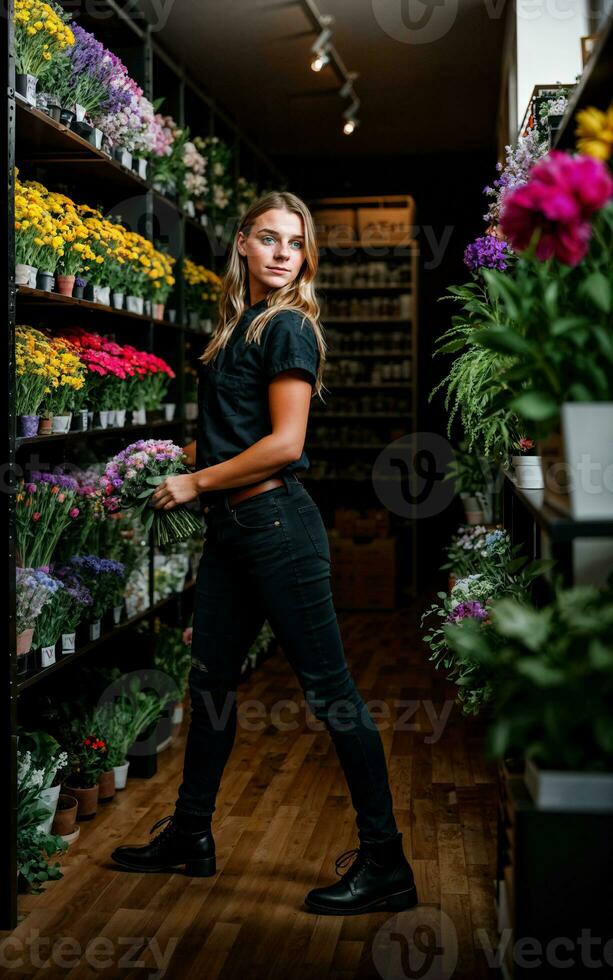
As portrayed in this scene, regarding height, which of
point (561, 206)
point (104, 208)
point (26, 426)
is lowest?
point (26, 426)

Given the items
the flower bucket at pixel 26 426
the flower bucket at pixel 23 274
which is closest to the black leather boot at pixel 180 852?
the flower bucket at pixel 26 426

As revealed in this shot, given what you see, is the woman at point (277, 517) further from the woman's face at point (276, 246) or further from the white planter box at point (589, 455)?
the white planter box at point (589, 455)

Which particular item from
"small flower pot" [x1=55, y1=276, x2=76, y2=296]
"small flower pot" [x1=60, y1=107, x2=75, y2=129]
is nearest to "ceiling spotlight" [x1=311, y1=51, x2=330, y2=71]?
"small flower pot" [x1=60, y1=107, x2=75, y2=129]

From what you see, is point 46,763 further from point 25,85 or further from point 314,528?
point 25,85

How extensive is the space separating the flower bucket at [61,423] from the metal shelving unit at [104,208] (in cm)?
3

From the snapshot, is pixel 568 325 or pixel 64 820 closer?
pixel 568 325

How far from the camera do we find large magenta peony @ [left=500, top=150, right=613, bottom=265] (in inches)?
55.9

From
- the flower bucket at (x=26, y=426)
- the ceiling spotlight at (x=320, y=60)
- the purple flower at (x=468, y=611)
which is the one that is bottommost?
the purple flower at (x=468, y=611)

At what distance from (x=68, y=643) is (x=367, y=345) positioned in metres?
5.32

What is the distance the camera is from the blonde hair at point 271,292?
263 cm

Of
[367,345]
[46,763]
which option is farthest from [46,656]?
[367,345]

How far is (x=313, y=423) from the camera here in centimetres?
813

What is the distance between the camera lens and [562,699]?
1462 mm

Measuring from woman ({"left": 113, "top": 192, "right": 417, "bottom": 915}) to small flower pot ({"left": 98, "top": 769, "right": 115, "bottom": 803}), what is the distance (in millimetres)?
847
